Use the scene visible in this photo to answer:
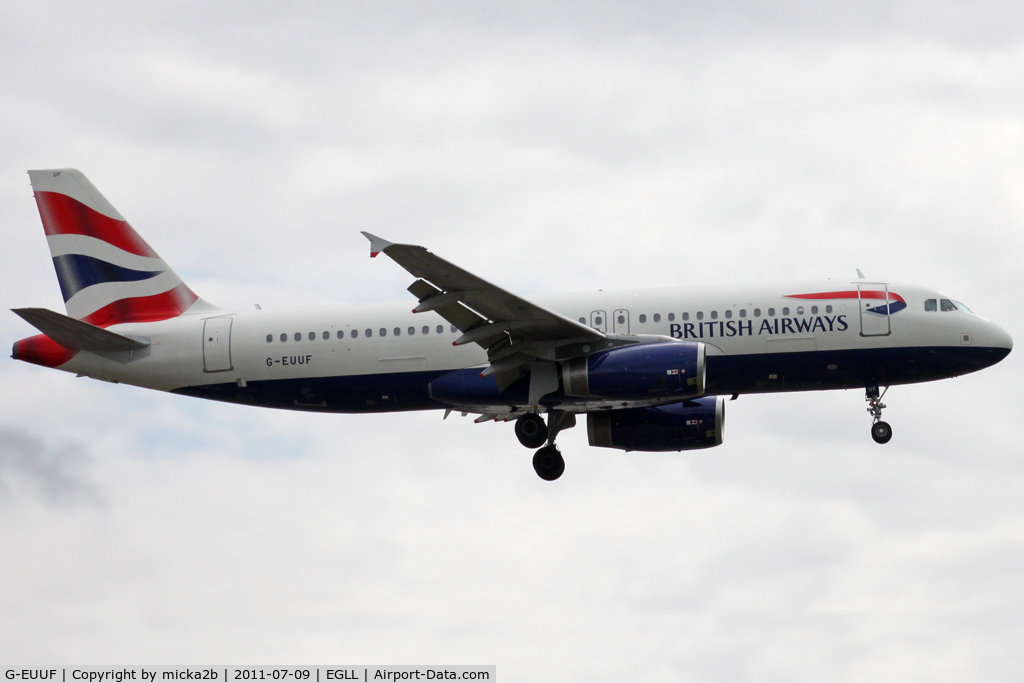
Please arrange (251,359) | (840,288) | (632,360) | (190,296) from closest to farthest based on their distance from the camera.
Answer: (632,360), (840,288), (251,359), (190,296)

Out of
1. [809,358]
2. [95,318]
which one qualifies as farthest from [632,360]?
[95,318]

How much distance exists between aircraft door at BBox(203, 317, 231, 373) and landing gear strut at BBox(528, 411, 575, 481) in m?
8.55

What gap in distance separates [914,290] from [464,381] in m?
12.2

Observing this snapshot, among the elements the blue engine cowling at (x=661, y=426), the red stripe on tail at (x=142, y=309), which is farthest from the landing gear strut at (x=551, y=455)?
the red stripe on tail at (x=142, y=309)

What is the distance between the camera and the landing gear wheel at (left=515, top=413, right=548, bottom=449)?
34344 mm

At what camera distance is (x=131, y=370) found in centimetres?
3425

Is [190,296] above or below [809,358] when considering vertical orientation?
above

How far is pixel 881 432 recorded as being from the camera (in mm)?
32062

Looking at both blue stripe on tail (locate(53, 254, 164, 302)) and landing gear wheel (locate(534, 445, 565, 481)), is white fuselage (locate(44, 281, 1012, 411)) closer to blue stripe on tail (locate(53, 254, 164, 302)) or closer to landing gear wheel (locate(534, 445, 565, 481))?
blue stripe on tail (locate(53, 254, 164, 302))

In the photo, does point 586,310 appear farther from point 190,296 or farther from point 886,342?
point 190,296

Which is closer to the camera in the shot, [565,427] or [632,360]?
[632,360]

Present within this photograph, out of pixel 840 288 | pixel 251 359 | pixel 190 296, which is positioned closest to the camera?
pixel 840 288

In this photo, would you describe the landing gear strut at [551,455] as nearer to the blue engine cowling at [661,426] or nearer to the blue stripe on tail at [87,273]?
the blue engine cowling at [661,426]

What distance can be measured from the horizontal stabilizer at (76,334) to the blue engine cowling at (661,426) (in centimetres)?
1346
